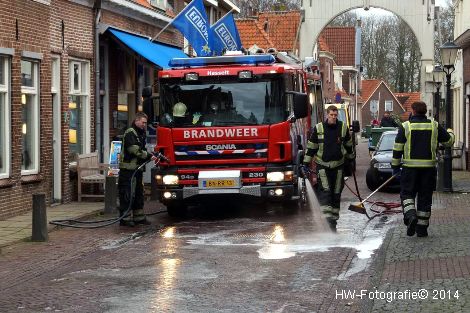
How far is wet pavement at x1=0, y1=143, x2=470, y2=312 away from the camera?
885cm

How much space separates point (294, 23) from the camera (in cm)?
5075

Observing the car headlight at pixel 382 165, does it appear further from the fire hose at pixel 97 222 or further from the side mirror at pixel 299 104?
the fire hose at pixel 97 222

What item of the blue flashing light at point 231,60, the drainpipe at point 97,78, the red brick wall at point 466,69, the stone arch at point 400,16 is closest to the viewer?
the blue flashing light at point 231,60

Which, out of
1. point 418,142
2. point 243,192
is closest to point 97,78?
point 243,192

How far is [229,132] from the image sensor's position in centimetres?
1567

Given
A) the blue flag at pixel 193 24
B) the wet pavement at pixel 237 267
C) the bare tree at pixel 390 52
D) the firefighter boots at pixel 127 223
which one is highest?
the bare tree at pixel 390 52

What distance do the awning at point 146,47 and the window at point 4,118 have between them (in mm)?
5123

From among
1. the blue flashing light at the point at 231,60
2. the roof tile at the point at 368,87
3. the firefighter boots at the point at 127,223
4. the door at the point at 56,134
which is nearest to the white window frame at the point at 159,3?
the door at the point at 56,134

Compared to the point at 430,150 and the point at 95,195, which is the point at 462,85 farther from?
the point at 430,150

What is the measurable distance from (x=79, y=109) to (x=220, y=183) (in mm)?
5700

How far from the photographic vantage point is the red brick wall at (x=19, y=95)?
633 inches

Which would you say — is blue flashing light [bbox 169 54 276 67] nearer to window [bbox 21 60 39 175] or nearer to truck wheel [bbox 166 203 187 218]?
truck wheel [bbox 166 203 187 218]

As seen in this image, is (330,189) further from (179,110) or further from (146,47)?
(146,47)

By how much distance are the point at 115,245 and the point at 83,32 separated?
795 centimetres
